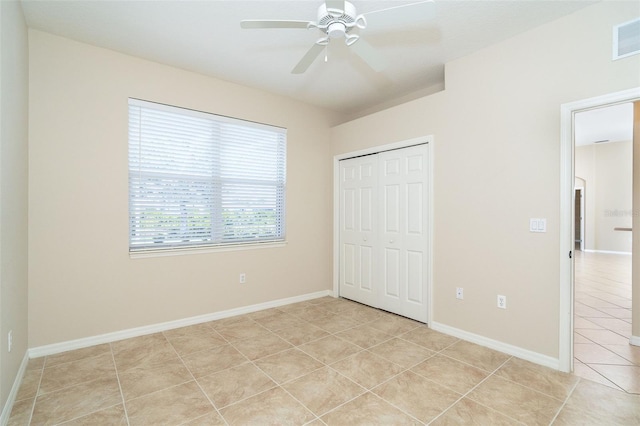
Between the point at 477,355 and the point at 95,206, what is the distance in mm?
3726

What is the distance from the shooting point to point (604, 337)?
9.63ft

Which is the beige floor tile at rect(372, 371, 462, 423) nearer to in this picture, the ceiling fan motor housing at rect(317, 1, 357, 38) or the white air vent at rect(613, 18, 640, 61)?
the ceiling fan motor housing at rect(317, 1, 357, 38)

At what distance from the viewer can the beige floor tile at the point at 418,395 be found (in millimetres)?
1878

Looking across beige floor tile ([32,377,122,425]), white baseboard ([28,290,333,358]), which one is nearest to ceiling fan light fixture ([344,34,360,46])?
beige floor tile ([32,377,122,425])

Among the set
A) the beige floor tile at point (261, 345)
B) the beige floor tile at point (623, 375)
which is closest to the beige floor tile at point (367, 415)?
the beige floor tile at point (261, 345)

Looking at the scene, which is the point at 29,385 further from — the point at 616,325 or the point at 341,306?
the point at 616,325

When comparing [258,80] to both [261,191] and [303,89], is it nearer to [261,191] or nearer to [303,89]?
[303,89]

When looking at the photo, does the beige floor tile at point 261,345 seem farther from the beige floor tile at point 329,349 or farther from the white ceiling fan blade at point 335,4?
the white ceiling fan blade at point 335,4

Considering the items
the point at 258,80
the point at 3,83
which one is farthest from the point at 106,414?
the point at 258,80

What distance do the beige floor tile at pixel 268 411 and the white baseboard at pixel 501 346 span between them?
1848 millimetres

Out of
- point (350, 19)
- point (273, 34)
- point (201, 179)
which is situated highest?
point (273, 34)

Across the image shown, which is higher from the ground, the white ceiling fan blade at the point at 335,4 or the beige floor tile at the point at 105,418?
the white ceiling fan blade at the point at 335,4

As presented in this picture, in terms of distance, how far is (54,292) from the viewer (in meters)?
2.63

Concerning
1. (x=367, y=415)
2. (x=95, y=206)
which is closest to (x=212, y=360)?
(x=367, y=415)
